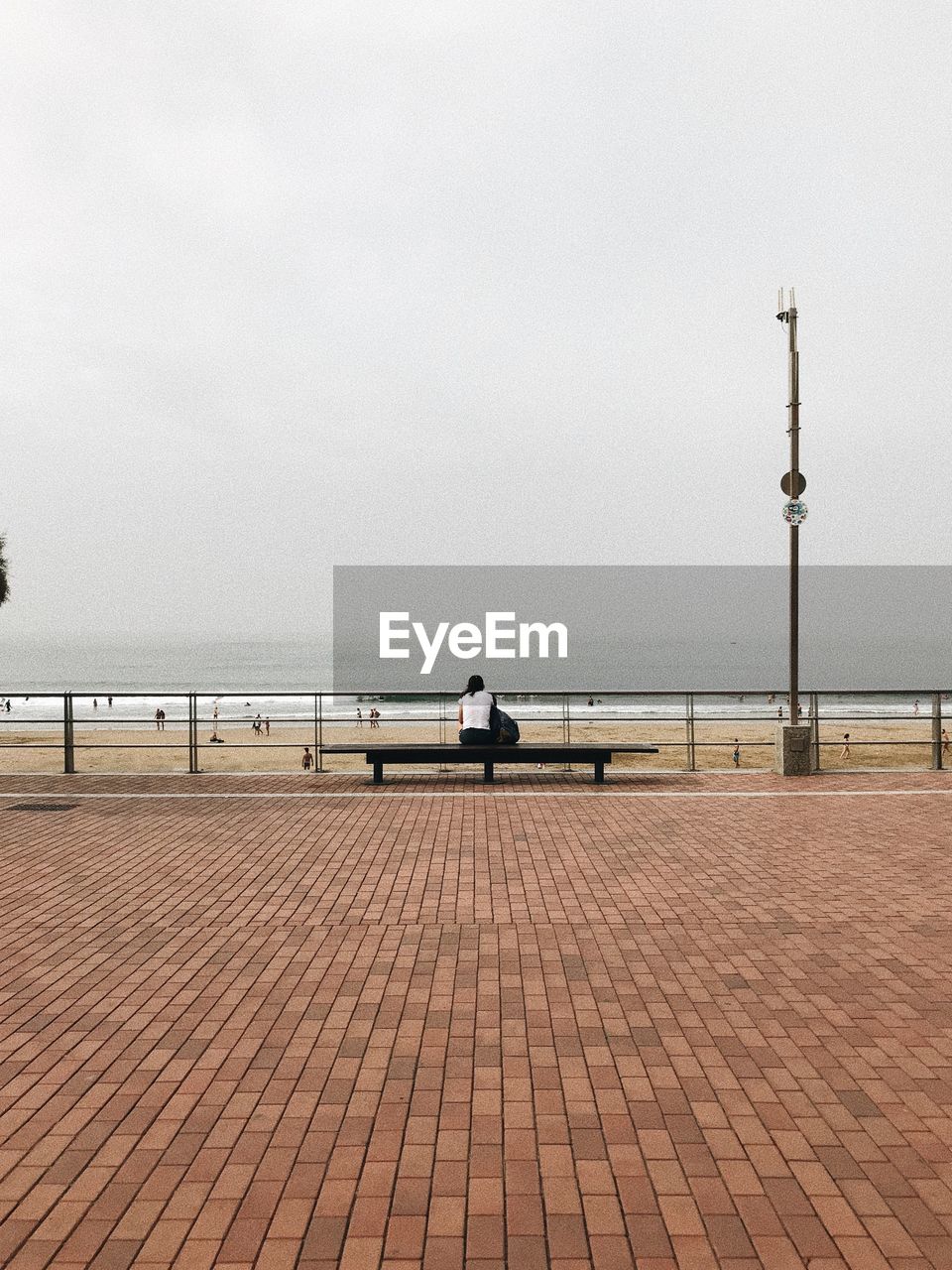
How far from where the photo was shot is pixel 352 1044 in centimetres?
409

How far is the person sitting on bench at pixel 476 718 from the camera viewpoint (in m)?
11.2

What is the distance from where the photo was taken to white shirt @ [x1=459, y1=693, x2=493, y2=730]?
11.3 meters

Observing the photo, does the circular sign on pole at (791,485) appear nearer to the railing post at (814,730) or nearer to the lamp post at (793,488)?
the lamp post at (793,488)

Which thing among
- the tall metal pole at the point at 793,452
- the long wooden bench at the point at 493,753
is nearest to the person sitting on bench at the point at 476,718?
the long wooden bench at the point at 493,753

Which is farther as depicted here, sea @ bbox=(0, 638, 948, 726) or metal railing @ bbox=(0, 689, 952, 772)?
sea @ bbox=(0, 638, 948, 726)

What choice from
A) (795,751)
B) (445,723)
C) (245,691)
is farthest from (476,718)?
(245,691)

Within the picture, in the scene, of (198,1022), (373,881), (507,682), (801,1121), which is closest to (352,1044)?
(198,1022)

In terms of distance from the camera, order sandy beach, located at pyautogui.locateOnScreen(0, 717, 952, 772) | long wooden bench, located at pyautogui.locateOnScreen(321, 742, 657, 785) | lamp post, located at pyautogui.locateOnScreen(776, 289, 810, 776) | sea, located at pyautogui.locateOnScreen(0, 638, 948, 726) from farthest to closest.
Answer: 1. sea, located at pyautogui.locateOnScreen(0, 638, 948, 726)
2. sandy beach, located at pyautogui.locateOnScreen(0, 717, 952, 772)
3. lamp post, located at pyautogui.locateOnScreen(776, 289, 810, 776)
4. long wooden bench, located at pyautogui.locateOnScreen(321, 742, 657, 785)

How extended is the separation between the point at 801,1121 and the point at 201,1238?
2.29m

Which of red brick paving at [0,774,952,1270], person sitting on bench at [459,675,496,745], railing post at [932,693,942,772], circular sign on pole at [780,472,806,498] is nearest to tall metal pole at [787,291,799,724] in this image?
circular sign on pole at [780,472,806,498]

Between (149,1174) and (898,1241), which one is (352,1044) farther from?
(898,1241)

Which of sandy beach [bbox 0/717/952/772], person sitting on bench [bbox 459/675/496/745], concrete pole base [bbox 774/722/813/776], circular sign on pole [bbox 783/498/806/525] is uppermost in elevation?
circular sign on pole [bbox 783/498/806/525]

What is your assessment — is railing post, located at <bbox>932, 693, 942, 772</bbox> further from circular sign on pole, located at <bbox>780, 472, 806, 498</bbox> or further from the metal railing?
circular sign on pole, located at <bbox>780, 472, 806, 498</bbox>

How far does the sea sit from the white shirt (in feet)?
56.5
